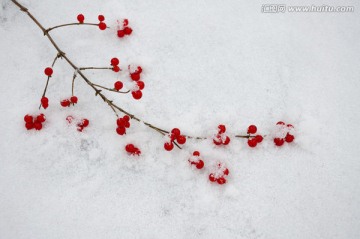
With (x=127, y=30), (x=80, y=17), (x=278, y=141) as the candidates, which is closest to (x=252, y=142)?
(x=278, y=141)

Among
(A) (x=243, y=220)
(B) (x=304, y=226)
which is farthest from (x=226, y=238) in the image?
(B) (x=304, y=226)

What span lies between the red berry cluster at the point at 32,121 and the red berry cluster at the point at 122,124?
1.26 ft

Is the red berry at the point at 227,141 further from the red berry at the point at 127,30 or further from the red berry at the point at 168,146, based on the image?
the red berry at the point at 127,30

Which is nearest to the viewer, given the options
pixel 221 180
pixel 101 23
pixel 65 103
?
pixel 221 180

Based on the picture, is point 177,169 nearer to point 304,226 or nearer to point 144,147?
point 144,147

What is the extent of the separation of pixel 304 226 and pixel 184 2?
139 cm

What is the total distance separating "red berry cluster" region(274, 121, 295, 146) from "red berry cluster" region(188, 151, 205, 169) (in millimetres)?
403

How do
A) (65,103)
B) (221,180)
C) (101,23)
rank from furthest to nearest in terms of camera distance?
(101,23)
(65,103)
(221,180)

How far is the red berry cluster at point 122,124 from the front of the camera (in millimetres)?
1466

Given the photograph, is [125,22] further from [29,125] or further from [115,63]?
[29,125]

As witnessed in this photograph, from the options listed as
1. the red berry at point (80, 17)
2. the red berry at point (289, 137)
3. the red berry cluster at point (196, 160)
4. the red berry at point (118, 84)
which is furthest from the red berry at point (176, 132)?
the red berry at point (80, 17)

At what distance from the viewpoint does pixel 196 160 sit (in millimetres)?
1479

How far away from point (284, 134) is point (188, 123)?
482mm

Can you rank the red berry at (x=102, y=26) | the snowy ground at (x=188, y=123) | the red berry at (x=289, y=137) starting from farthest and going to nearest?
the red berry at (x=102, y=26), the red berry at (x=289, y=137), the snowy ground at (x=188, y=123)
